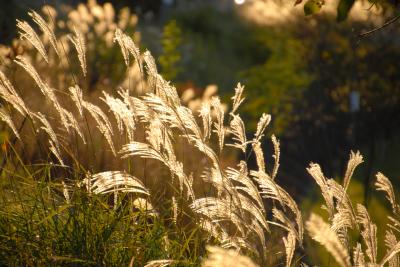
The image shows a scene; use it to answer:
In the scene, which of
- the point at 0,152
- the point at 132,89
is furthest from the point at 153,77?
the point at 132,89

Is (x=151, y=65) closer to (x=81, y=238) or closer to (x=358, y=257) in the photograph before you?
(x=81, y=238)

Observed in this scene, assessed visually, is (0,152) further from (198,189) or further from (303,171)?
(303,171)

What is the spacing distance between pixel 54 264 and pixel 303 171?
8.32 meters

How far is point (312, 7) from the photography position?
349 centimetres

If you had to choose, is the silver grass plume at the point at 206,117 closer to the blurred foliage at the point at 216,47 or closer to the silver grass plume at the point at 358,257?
the silver grass plume at the point at 358,257

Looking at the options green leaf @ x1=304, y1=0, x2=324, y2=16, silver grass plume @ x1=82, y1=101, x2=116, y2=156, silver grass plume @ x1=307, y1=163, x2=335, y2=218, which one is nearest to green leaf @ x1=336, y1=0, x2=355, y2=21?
green leaf @ x1=304, y1=0, x2=324, y2=16

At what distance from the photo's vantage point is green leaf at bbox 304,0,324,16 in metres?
3.48

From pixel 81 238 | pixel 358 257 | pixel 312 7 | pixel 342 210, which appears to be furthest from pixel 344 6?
pixel 81 238

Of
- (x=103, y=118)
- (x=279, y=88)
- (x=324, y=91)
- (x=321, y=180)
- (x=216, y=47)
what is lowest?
(x=321, y=180)

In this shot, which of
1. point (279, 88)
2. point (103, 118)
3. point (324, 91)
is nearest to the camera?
point (103, 118)

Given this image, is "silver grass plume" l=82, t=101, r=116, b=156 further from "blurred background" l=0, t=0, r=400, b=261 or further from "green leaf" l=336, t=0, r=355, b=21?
"blurred background" l=0, t=0, r=400, b=261

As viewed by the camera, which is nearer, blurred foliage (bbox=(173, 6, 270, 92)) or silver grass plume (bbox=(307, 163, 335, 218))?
silver grass plume (bbox=(307, 163, 335, 218))

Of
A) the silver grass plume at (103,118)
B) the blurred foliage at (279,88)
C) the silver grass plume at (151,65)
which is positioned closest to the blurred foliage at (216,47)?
the blurred foliage at (279,88)

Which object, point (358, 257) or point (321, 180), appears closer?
point (358, 257)
